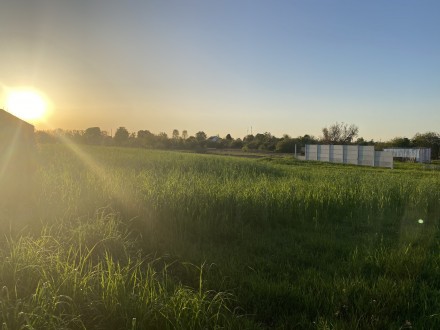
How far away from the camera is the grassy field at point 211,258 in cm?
294

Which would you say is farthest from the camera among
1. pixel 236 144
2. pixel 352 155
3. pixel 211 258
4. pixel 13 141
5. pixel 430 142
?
pixel 236 144

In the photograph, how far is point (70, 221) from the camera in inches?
211

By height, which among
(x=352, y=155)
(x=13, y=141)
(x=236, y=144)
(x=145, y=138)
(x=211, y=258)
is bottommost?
(x=211, y=258)

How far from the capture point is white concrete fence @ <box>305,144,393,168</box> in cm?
3475

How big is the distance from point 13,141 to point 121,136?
214ft

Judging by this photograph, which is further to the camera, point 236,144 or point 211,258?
point 236,144

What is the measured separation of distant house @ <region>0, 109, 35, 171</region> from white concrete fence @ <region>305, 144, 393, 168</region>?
103 ft

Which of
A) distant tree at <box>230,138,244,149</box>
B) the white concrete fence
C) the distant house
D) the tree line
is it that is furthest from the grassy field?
distant tree at <box>230,138,244,149</box>

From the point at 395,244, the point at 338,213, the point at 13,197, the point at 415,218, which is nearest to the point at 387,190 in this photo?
the point at 415,218

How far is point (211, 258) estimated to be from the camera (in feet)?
15.5

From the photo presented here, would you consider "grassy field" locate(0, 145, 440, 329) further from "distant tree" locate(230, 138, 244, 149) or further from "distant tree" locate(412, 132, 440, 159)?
"distant tree" locate(230, 138, 244, 149)

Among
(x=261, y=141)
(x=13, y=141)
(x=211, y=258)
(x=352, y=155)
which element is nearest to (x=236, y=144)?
(x=261, y=141)

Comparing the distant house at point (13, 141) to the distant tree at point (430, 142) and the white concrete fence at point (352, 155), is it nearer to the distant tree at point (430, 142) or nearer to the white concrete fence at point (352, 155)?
the white concrete fence at point (352, 155)

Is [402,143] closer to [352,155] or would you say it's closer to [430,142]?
[430,142]
